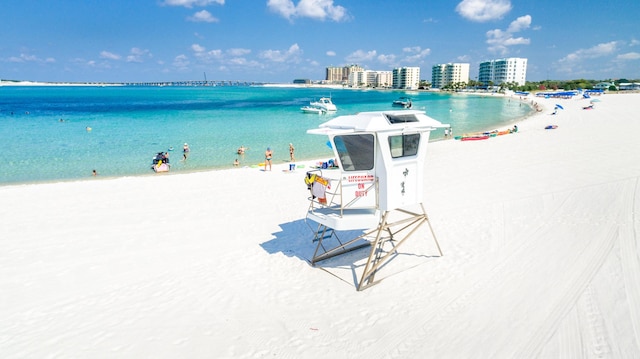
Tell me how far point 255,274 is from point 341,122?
3788mm

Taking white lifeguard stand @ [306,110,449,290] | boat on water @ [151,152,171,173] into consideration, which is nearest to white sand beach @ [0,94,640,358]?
white lifeguard stand @ [306,110,449,290]

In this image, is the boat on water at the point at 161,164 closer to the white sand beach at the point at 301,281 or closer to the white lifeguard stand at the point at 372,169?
A: the white sand beach at the point at 301,281

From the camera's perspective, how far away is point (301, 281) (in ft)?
25.4

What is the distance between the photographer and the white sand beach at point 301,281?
578 centimetres

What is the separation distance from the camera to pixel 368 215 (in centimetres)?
742

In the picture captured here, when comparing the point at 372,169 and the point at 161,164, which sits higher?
the point at 372,169

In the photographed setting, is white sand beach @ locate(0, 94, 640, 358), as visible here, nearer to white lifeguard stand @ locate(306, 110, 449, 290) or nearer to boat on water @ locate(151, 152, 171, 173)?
white lifeguard stand @ locate(306, 110, 449, 290)

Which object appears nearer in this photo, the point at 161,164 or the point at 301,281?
the point at 301,281

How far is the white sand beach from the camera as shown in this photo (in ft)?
19.0

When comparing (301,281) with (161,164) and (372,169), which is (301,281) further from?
(161,164)

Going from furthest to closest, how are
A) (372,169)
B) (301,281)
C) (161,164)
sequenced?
1. (161,164)
2. (301,281)
3. (372,169)

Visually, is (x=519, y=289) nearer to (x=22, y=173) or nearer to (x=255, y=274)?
(x=255, y=274)

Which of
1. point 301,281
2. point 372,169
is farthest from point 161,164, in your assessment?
point 372,169

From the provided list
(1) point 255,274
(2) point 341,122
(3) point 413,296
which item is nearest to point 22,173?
(1) point 255,274
